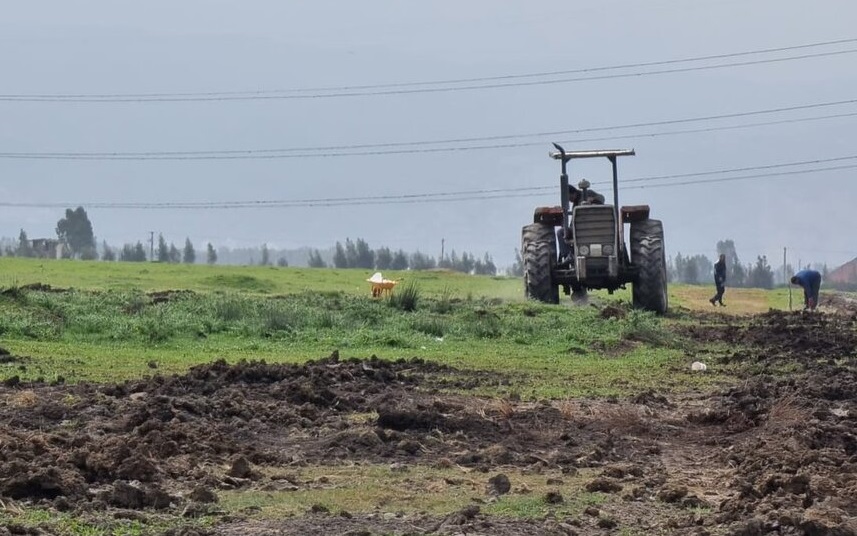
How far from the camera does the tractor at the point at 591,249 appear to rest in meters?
32.3

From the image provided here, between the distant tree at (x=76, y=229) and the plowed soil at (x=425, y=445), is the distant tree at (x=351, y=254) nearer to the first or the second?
the distant tree at (x=76, y=229)

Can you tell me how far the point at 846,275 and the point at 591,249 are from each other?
7726 cm

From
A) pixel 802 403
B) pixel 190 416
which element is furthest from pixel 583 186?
pixel 190 416

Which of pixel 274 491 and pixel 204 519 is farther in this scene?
pixel 274 491

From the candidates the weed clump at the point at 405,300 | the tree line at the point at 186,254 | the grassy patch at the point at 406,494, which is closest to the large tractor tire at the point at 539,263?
the weed clump at the point at 405,300

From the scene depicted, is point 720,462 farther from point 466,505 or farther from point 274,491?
point 274,491

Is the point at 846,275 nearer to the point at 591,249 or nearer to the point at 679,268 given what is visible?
the point at 679,268

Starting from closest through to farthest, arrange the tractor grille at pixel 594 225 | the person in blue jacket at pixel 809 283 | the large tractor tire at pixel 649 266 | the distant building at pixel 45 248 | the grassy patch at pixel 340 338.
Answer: the grassy patch at pixel 340 338 < the tractor grille at pixel 594 225 < the large tractor tire at pixel 649 266 < the person in blue jacket at pixel 809 283 < the distant building at pixel 45 248

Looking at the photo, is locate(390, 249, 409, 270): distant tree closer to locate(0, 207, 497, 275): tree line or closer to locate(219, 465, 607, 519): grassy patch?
locate(0, 207, 497, 275): tree line

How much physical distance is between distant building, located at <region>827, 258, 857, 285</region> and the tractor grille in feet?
226

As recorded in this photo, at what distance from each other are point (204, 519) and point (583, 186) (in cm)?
2520

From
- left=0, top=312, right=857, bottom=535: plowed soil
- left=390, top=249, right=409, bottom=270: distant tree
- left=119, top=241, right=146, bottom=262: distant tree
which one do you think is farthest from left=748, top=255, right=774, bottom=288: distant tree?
left=0, top=312, right=857, bottom=535: plowed soil

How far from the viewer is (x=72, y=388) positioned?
16.3m

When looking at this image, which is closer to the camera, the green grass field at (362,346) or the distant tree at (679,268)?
the green grass field at (362,346)
